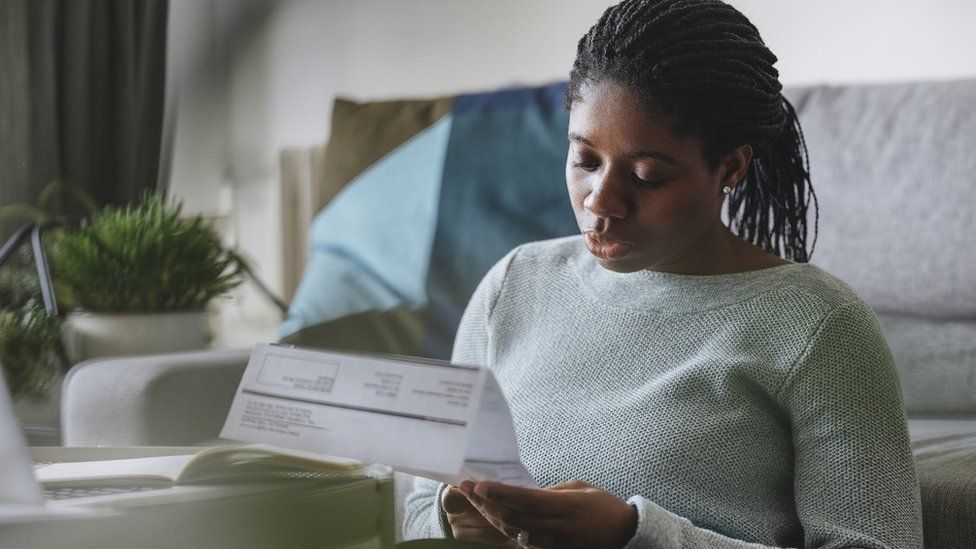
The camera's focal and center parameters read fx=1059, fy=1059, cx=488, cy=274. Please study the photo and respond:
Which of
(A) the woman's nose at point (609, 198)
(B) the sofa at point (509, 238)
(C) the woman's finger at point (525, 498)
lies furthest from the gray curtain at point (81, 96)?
(C) the woman's finger at point (525, 498)

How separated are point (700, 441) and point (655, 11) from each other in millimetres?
338

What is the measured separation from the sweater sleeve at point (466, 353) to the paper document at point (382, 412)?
0.33 meters

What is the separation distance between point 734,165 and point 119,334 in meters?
1.05

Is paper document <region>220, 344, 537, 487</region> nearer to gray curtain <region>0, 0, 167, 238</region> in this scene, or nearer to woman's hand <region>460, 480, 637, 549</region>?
woman's hand <region>460, 480, 637, 549</region>

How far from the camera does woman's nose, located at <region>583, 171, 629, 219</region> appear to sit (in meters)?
0.80

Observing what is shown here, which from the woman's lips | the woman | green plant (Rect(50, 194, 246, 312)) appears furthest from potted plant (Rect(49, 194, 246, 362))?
the woman's lips

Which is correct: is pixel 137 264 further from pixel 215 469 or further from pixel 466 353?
pixel 215 469

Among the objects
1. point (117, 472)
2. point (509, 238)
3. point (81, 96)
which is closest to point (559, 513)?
point (117, 472)

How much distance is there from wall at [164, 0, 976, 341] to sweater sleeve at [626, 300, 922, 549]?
1030mm

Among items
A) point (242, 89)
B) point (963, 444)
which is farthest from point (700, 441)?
point (242, 89)

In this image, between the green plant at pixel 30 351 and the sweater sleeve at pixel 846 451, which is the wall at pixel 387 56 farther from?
the sweater sleeve at pixel 846 451

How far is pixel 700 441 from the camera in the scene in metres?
0.80

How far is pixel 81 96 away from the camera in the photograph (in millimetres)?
2354

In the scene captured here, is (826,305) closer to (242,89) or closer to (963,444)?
(963,444)
